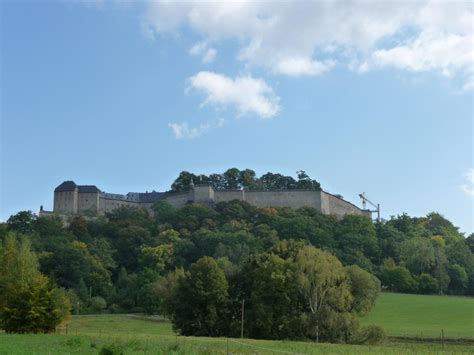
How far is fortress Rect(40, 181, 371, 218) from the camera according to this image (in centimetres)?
13425

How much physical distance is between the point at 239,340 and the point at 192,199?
103111mm

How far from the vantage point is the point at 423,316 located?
64.6m

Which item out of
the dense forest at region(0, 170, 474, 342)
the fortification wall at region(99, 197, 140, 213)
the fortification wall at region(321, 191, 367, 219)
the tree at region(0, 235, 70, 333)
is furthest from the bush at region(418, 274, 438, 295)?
the fortification wall at region(99, 197, 140, 213)

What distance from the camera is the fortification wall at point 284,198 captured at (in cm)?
13338

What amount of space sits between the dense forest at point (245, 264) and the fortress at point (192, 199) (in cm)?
657

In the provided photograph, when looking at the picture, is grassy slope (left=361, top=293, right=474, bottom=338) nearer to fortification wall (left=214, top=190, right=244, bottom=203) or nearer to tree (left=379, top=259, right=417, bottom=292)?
tree (left=379, top=259, right=417, bottom=292)

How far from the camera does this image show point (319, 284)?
4334 cm

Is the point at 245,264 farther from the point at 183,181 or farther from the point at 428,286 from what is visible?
the point at 183,181

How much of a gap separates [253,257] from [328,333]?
921 cm

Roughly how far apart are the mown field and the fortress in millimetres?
50856

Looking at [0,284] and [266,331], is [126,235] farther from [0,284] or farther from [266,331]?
[266,331]

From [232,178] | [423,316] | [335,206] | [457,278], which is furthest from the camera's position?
[232,178]

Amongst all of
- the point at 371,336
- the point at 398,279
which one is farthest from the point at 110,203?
the point at 371,336

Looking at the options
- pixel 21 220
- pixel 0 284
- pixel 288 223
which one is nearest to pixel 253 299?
pixel 0 284
